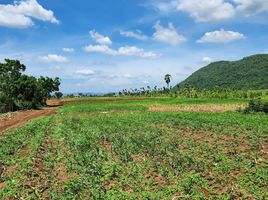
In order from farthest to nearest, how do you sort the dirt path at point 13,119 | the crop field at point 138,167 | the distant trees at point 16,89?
1. the distant trees at point 16,89
2. the dirt path at point 13,119
3. the crop field at point 138,167

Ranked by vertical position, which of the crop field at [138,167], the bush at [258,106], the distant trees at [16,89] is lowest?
the crop field at [138,167]

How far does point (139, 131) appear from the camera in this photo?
76.5 ft

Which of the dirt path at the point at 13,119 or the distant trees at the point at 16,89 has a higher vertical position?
the distant trees at the point at 16,89

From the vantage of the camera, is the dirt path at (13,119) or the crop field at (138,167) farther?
the dirt path at (13,119)

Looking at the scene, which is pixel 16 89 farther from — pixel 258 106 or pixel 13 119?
pixel 258 106

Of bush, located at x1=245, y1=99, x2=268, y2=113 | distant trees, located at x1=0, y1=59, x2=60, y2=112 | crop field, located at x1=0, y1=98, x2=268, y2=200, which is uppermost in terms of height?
distant trees, located at x1=0, y1=59, x2=60, y2=112

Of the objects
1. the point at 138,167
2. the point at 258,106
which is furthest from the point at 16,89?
the point at 138,167

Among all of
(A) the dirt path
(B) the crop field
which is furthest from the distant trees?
(B) the crop field

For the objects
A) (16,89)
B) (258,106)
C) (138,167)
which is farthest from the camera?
(16,89)

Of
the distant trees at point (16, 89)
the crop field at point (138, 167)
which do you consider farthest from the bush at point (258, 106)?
the distant trees at point (16, 89)

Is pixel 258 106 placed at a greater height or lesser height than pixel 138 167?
greater

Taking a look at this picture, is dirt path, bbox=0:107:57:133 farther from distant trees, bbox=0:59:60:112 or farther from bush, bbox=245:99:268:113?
bush, bbox=245:99:268:113

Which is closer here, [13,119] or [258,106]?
[258,106]

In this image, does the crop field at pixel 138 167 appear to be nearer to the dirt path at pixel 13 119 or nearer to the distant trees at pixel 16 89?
the dirt path at pixel 13 119
